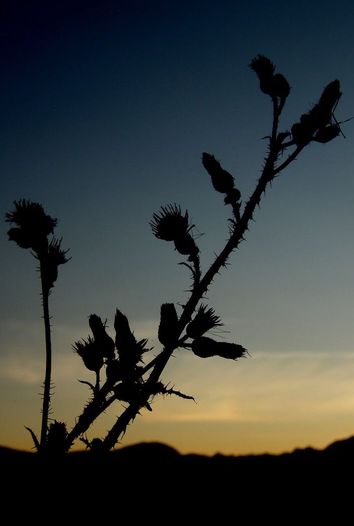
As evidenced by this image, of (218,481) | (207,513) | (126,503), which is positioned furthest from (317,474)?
(126,503)

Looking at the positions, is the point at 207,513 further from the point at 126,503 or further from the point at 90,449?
the point at 90,449

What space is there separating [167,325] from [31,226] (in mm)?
1150

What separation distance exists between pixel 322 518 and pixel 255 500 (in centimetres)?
147

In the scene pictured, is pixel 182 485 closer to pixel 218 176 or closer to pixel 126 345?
pixel 126 345

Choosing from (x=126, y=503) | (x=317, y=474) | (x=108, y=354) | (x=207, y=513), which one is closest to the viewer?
(x=108, y=354)

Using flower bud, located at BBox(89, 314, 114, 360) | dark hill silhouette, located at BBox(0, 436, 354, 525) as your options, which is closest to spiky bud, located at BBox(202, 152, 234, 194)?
flower bud, located at BBox(89, 314, 114, 360)

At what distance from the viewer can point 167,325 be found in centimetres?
324

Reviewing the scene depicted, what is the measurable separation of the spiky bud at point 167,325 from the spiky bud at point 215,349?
0.16m

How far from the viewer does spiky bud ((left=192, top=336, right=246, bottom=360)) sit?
10.6 ft

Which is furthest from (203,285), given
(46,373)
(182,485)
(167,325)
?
(182,485)

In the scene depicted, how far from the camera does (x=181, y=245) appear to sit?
3.53 m

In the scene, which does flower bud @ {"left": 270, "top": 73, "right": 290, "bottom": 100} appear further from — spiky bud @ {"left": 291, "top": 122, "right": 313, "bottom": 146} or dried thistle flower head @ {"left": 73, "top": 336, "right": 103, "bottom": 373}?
dried thistle flower head @ {"left": 73, "top": 336, "right": 103, "bottom": 373}

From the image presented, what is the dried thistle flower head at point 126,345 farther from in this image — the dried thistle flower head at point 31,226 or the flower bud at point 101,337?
the dried thistle flower head at point 31,226

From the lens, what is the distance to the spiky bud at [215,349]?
324 cm
